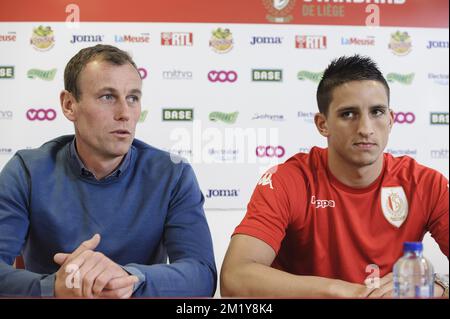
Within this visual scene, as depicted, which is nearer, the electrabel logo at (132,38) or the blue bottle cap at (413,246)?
the blue bottle cap at (413,246)

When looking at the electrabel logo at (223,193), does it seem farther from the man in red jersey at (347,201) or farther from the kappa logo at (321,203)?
the kappa logo at (321,203)

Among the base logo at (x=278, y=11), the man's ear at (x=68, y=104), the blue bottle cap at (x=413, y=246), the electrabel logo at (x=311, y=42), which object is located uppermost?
the base logo at (x=278, y=11)

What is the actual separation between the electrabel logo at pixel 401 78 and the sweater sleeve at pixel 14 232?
1045 millimetres

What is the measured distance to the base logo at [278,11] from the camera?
57.9 inches

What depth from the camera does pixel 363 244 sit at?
1.40 m

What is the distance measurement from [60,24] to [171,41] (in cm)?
32

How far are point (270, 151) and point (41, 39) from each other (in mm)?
719

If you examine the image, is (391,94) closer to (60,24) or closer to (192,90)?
(192,90)

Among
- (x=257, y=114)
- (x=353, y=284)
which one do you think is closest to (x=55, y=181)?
(x=257, y=114)

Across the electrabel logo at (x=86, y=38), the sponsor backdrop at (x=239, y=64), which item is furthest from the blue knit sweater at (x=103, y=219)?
the electrabel logo at (x=86, y=38)

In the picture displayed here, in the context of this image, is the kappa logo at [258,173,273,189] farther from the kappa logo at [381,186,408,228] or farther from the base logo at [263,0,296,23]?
the base logo at [263,0,296,23]

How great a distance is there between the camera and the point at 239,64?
1475 millimetres

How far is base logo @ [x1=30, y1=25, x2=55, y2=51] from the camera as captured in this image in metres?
1.44

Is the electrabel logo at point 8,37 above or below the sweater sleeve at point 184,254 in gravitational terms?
above
